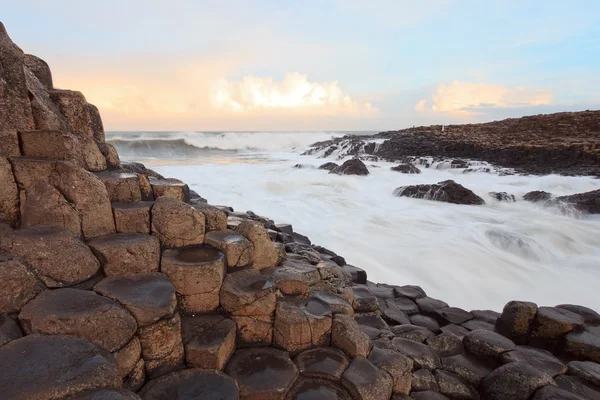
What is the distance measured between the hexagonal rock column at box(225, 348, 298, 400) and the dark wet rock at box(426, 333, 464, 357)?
2.14 meters

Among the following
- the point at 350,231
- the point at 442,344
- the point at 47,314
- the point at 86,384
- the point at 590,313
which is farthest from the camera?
the point at 350,231

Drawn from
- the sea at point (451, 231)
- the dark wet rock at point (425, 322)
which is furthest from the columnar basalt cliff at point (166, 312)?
the sea at point (451, 231)

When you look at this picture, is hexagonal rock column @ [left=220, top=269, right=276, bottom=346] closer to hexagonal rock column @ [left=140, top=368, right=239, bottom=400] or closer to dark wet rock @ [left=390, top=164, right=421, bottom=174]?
hexagonal rock column @ [left=140, top=368, right=239, bottom=400]

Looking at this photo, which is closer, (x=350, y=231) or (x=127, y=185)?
(x=127, y=185)

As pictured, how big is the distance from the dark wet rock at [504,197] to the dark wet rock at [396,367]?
11713mm

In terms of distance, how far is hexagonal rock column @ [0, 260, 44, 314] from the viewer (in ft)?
7.79

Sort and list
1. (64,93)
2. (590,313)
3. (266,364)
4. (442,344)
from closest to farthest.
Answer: (266,364) < (64,93) < (442,344) < (590,313)

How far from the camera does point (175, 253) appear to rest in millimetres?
3422

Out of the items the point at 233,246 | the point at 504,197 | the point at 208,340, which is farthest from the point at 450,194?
the point at 208,340

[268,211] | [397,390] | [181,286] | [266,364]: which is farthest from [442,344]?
[268,211]

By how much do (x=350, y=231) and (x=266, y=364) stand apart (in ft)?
23.7

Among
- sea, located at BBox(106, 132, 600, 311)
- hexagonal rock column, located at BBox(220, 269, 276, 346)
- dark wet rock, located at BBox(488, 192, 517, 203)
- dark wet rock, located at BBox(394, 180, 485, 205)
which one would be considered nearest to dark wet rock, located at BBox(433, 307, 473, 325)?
sea, located at BBox(106, 132, 600, 311)

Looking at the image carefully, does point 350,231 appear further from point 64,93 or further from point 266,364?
point 64,93

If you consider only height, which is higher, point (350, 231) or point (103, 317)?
point (103, 317)
